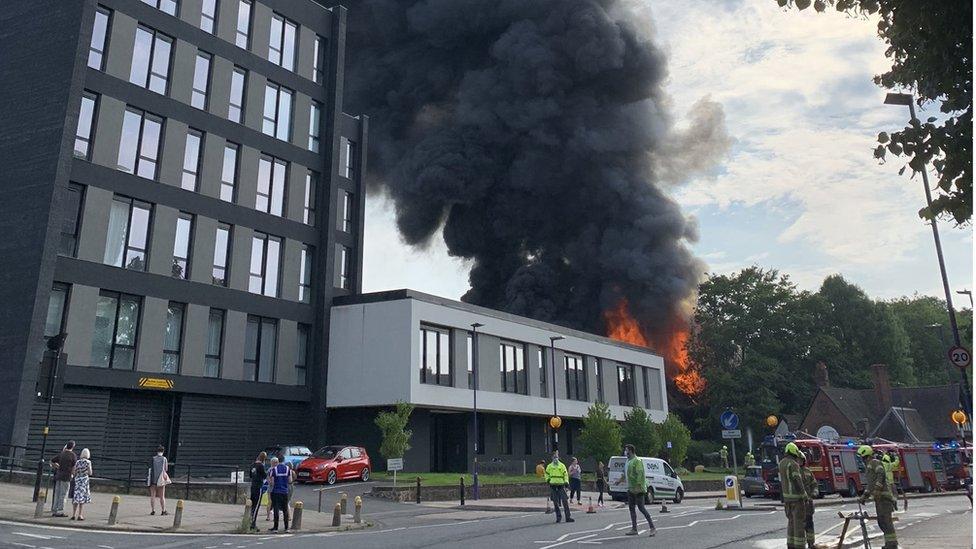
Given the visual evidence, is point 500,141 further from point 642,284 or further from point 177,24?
point 177,24

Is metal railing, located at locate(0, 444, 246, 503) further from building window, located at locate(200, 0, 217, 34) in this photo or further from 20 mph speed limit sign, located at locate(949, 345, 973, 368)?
20 mph speed limit sign, located at locate(949, 345, 973, 368)

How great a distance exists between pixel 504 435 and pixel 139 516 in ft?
90.4

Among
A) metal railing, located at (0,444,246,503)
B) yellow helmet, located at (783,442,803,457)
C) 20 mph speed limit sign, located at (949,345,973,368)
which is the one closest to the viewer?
yellow helmet, located at (783,442,803,457)

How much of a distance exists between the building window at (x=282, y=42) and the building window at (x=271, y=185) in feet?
17.1

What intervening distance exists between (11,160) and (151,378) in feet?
Answer: 32.3

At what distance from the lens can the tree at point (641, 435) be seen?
1700 inches

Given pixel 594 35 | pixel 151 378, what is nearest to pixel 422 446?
pixel 151 378

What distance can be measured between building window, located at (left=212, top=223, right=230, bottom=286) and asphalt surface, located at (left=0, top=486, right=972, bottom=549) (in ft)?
55.2

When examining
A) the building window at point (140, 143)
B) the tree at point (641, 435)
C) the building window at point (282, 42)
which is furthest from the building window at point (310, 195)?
the tree at point (641, 435)

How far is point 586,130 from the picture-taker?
7094cm

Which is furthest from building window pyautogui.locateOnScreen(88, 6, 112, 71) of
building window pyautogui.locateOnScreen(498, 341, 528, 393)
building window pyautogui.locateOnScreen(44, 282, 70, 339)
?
building window pyautogui.locateOnScreen(498, 341, 528, 393)

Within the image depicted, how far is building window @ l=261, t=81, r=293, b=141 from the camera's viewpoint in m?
36.8

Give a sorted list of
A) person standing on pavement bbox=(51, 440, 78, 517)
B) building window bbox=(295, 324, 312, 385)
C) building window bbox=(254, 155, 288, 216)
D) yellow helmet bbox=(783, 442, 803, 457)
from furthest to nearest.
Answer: building window bbox=(295, 324, 312, 385), building window bbox=(254, 155, 288, 216), person standing on pavement bbox=(51, 440, 78, 517), yellow helmet bbox=(783, 442, 803, 457)

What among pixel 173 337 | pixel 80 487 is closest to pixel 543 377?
pixel 173 337
